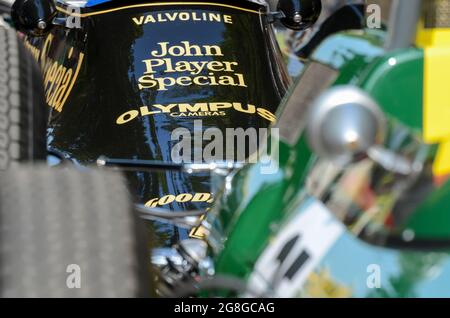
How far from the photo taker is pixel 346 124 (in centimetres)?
201

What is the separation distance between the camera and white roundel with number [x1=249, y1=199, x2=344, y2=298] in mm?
2543

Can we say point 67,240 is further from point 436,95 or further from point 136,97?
point 136,97

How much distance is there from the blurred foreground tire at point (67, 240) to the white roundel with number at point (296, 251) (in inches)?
13.2

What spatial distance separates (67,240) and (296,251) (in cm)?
54

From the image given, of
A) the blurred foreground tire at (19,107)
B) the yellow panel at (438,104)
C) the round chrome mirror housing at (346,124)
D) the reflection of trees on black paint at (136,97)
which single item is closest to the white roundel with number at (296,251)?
the yellow panel at (438,104)

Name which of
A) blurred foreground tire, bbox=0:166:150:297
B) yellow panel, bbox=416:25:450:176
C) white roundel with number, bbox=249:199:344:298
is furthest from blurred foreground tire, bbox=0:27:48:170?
yellow panel, bbox=416:25:450:176

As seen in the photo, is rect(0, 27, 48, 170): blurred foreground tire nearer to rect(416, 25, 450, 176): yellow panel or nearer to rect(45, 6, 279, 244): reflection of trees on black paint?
rect(416, 25, 450, 176): yellow panel

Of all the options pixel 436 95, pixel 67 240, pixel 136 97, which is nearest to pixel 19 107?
pixel 67 240

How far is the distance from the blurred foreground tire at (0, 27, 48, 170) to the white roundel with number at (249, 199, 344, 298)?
76cm

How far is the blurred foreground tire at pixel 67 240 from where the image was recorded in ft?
7.70

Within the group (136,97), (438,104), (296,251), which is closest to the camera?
(438,104)

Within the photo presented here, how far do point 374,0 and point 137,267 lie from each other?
111 inches

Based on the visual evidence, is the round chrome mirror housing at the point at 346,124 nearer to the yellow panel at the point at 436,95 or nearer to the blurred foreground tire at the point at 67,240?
the yellow panel at the point at 436,95
